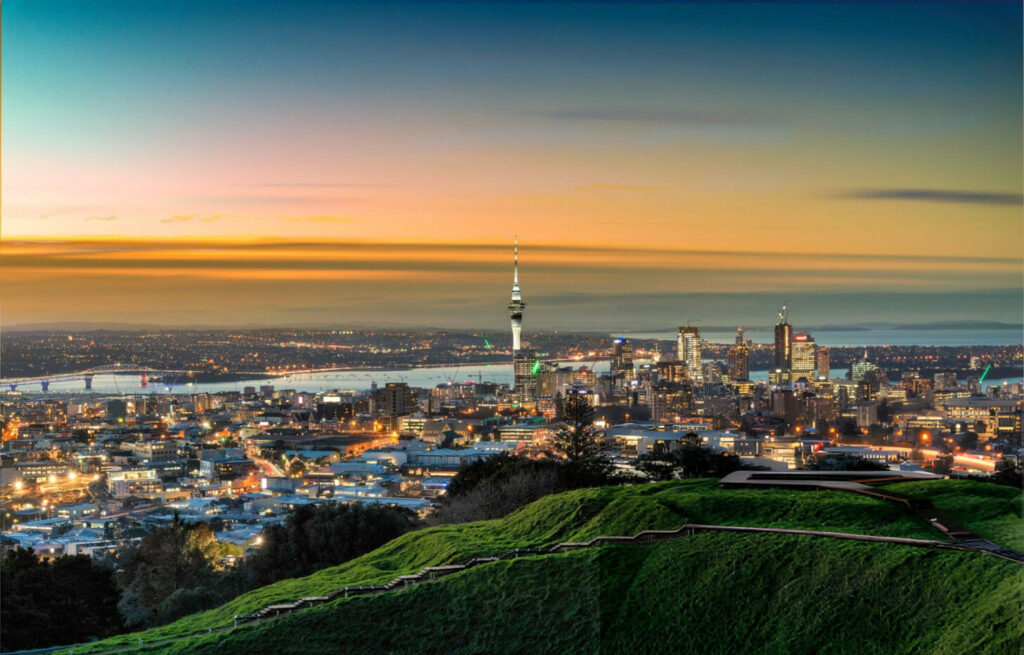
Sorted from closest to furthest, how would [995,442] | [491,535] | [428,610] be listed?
[428,610], [491,535], [995,442]

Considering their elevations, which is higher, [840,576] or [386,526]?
[840,576]

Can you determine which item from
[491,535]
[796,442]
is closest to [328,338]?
[796,442]

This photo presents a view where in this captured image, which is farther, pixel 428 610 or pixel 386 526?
pixel 386 526

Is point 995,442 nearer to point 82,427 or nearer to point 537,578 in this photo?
point 537,578

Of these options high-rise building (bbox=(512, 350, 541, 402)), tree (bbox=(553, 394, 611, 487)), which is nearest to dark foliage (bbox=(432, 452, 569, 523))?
tree (bbox=(553, 394, 611, 487))

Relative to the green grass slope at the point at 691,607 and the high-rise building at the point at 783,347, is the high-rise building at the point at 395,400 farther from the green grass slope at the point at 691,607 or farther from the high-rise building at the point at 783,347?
the green grass slope at the point at 691,607

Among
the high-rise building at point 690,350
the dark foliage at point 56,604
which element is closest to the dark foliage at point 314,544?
the dark foliage at point 56,604
